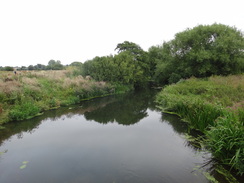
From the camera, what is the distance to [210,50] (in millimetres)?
24656

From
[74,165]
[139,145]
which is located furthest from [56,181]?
[139,145]

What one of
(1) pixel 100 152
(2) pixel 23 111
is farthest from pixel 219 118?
(2) pixel 23 111

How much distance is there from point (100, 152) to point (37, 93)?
12.4 m

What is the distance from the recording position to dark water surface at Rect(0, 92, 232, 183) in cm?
577

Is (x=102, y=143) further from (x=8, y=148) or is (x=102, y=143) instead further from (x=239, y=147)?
(x=239, y=147)

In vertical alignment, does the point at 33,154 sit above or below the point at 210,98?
below

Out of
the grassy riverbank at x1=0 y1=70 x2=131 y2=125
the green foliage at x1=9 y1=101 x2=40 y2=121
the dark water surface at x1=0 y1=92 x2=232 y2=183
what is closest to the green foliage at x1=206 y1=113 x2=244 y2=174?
the dark water surface at x1=0 y1=92 x2=232 y2=183

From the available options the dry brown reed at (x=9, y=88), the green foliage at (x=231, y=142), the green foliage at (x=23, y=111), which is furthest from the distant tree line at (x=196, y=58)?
the green foliage at (x=231, y=142)

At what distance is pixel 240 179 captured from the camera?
504 centimetres

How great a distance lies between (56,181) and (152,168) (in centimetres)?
356

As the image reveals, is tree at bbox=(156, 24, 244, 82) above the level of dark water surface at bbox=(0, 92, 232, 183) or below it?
above

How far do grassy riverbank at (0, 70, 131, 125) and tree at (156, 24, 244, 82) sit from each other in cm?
1400

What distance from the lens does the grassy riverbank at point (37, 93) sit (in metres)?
13.0

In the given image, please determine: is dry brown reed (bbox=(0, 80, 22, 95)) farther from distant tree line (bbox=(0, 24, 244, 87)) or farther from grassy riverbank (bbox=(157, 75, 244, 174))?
grassy riverbank (bbox=(157, 75, 244, 174))
